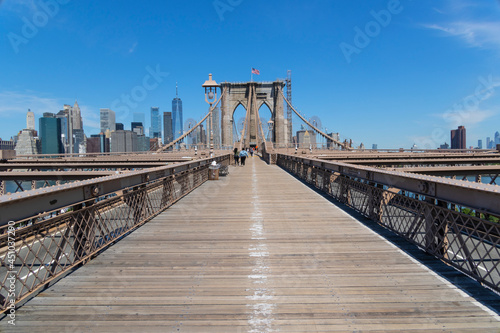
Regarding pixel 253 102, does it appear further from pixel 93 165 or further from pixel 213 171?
pixel 93 165

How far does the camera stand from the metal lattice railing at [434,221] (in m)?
3.24

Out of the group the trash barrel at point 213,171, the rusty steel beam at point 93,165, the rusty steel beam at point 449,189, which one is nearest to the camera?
the rusty steel beam at point 449,189

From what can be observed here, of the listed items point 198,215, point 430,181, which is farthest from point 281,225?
point 430,181

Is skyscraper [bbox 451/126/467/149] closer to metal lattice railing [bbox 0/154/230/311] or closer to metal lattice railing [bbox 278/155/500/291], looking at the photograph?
metal lattice railing [bbox 278/155/500/291]

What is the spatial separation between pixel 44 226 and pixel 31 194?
1.23ft

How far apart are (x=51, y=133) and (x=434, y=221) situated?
471ft

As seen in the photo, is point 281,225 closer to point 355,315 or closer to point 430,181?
point 430,181

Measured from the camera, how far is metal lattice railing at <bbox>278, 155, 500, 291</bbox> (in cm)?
324

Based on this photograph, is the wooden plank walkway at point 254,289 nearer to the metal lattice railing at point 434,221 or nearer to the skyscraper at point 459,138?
the metal lattice railing at point 434,221

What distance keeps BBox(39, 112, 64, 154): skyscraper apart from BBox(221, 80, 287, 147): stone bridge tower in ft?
220

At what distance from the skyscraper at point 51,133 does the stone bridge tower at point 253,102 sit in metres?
67.1

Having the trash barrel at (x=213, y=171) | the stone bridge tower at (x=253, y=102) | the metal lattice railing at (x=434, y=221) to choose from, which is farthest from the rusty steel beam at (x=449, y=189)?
the stone bridge tower at (x=253, y=102)

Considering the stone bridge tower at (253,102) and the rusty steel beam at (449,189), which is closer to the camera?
the rusty steel beam at (449,189)

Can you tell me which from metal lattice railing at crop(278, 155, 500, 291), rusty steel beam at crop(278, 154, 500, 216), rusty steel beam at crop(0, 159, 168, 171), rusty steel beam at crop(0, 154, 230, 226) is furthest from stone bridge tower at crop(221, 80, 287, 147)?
rusty steel beam at crop(0, 154, 230, 226)
